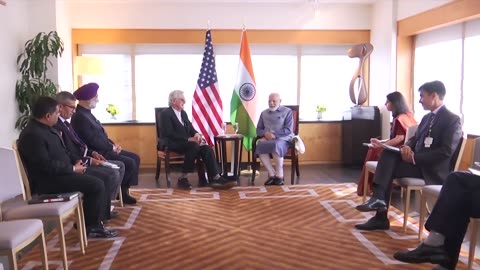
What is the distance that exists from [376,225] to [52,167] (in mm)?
2713

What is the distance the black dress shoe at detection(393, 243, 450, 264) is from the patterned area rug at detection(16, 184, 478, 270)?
212 mm

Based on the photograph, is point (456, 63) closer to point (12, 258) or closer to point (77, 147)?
point (77, 147)

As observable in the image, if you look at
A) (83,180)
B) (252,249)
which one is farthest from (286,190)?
(83,180)

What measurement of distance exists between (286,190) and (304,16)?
333cm

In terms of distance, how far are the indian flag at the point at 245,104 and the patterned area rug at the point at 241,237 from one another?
1.66 metres

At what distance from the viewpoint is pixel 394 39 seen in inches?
280

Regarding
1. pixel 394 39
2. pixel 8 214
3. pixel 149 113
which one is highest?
pixel 394 39

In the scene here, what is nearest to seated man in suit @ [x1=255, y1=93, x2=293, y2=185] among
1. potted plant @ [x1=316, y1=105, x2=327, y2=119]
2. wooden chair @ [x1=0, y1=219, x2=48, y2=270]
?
potted plant @ [x1=316, y1=105, x2=327, y2=119]

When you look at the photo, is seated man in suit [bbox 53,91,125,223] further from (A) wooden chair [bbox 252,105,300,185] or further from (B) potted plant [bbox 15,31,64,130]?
(A) wooden chair [bbox 252,105,300,185]

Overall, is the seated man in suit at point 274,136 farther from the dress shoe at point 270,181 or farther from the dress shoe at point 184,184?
the dress shoe at point 184,184

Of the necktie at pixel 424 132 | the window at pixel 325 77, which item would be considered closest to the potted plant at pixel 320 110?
the window at pixel 325 77

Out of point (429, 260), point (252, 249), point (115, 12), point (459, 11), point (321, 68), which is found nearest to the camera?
point (429, 260)

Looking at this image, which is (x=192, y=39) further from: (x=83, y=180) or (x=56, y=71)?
(x=83, y=180)

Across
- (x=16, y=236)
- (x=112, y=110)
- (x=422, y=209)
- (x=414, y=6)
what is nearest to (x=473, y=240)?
(x=422, y=209)
